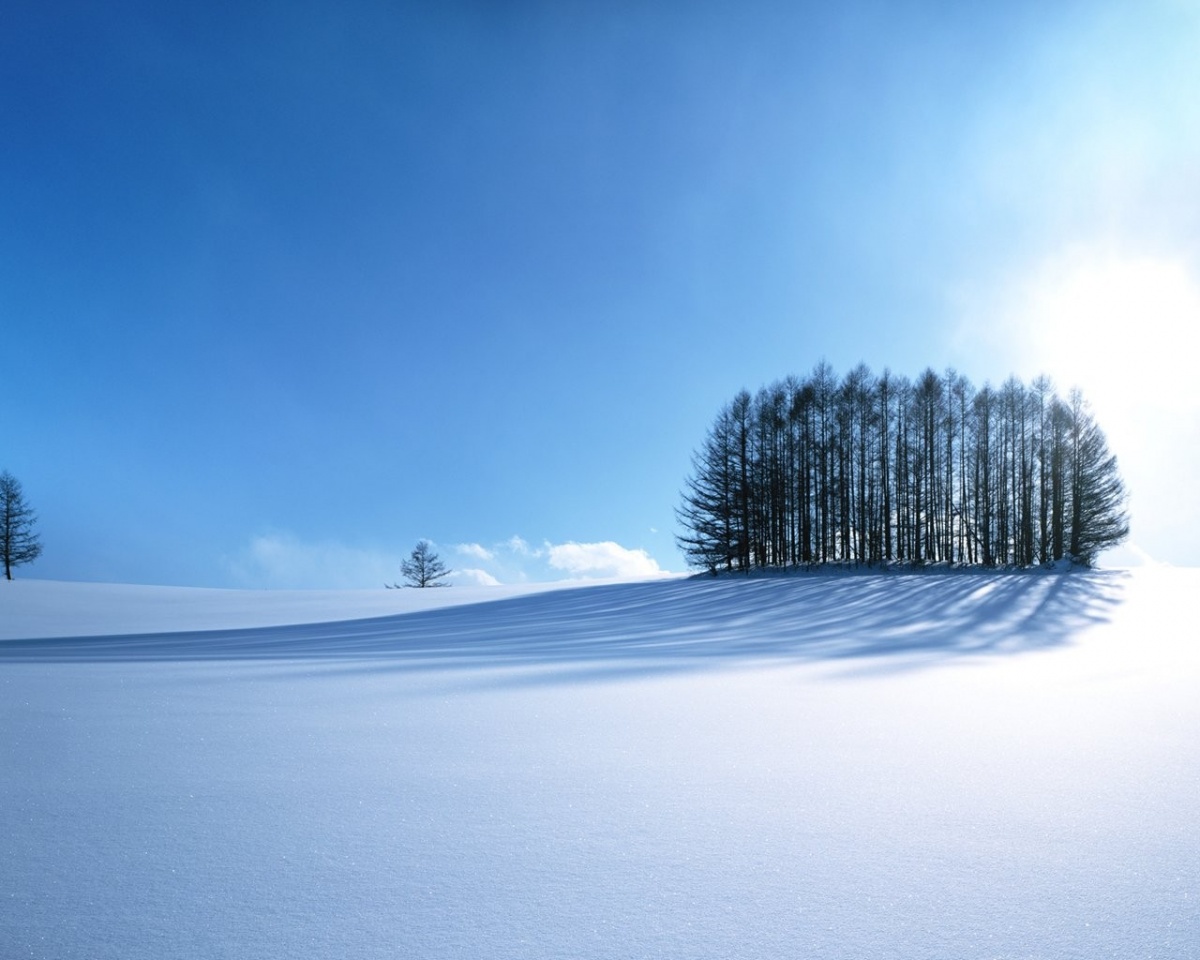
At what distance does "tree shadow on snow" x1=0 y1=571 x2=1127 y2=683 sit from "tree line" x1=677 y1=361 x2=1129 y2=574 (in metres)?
8.97

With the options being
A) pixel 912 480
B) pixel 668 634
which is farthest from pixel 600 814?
pixel 912 480

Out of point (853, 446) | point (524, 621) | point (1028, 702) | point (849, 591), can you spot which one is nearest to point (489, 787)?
point (1028, 702)

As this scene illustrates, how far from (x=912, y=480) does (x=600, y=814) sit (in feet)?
77.2

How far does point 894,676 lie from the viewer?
3.79 metres

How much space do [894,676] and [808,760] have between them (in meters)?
2.23

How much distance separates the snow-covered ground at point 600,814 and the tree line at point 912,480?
19.1m

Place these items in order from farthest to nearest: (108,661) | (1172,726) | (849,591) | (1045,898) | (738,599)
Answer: (849,591), (738,599), (108,661), (1172,726), (1045,898)

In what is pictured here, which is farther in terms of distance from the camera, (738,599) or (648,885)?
(738,599)

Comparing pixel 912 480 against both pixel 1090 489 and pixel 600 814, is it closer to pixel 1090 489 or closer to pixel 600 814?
pixel 1090 489

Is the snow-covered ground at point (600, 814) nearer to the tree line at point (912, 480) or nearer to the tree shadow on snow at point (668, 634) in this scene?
the tree shadow on snow at point (668, 634)

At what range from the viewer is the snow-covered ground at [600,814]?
3.24 feet

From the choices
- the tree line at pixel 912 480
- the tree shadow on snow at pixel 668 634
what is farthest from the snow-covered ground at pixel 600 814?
the tree line at pixel 912 480

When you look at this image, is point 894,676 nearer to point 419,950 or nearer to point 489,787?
point 489,787

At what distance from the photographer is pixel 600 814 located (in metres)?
1.47
